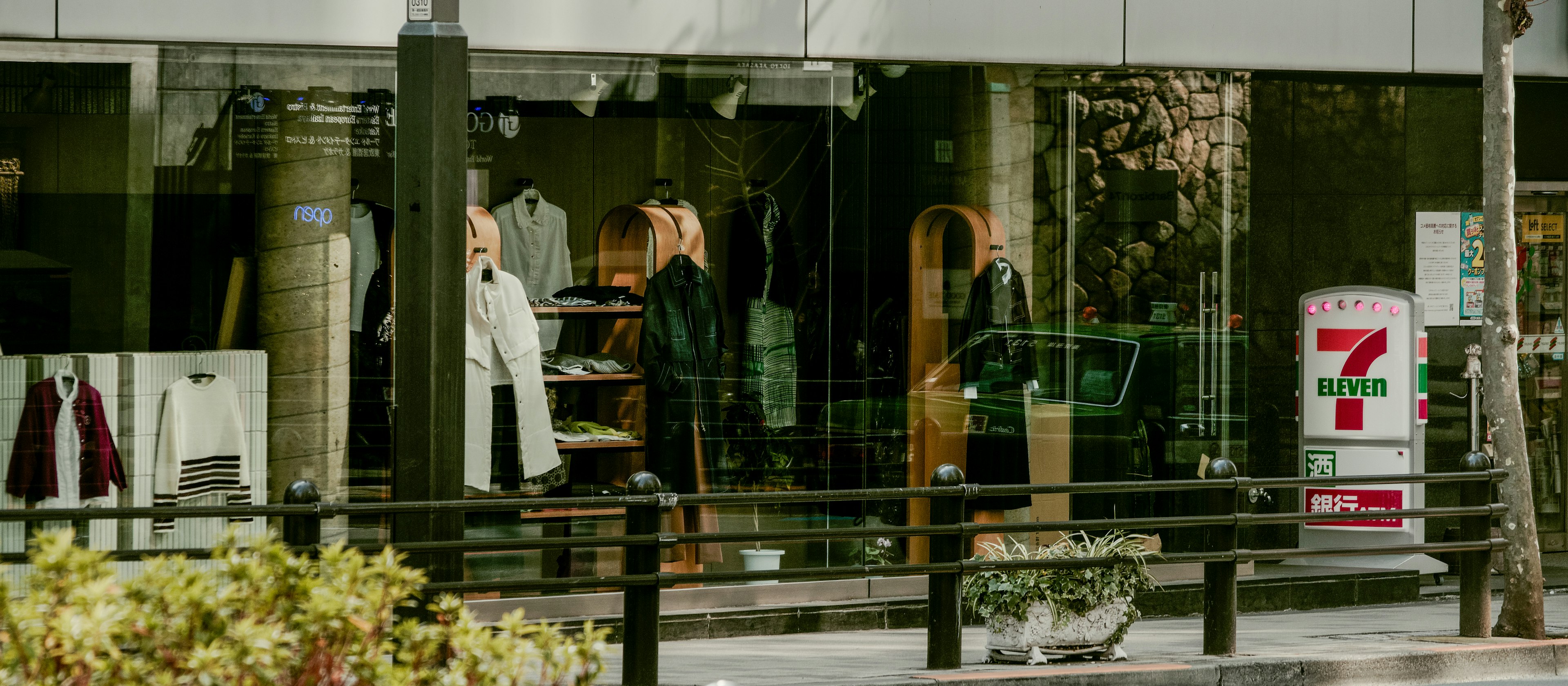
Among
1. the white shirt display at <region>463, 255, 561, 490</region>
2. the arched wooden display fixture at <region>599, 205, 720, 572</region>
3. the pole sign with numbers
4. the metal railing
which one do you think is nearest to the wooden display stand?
A: the arched wooden display fixture at <region>599, 205, 720, 572</region>

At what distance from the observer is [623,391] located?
910cm

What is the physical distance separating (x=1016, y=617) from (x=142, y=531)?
4.73 m

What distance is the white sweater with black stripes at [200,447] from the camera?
27.3 feet

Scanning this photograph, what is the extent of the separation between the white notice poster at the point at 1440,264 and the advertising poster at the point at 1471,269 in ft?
0.09

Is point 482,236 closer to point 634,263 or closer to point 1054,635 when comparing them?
point 634,263

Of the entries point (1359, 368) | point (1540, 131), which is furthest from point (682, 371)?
point (1540, 131)

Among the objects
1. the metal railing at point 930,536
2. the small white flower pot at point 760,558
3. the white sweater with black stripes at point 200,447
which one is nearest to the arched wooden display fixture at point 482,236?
the white sweater with black stripes at point 200,447

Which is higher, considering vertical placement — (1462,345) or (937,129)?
Result: (937,129)

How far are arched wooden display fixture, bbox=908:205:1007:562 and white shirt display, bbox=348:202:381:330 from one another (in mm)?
3228

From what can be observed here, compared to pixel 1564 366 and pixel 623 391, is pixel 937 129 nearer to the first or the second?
pixel 623 391

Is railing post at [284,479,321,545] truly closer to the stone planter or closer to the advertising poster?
the stone planter

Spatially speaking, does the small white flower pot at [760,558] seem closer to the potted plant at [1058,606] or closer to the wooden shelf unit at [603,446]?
the wooden shelf unit at [603,446]

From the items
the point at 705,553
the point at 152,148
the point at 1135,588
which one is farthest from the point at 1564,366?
the point at 152,148

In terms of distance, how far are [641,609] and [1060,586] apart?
2030 mm
